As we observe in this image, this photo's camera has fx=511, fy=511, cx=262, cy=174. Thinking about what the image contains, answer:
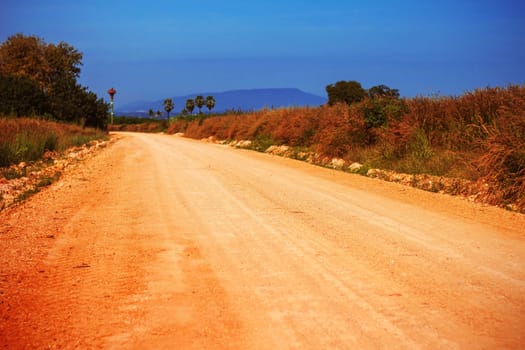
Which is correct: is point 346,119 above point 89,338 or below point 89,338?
above

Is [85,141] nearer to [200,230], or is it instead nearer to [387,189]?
[387,189]

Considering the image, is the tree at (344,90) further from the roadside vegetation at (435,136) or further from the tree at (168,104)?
the tree at (168,104)

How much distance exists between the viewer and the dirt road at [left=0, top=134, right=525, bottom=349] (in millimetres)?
3734

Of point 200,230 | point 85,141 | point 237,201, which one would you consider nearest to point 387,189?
point 237,201

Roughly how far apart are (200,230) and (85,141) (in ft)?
81.3

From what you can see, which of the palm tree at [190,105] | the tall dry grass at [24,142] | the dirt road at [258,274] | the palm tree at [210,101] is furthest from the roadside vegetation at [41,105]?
the palm tree at [190,105]

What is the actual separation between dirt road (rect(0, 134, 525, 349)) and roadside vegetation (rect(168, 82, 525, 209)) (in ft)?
4.88

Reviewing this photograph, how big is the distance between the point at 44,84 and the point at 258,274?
57.1 metres

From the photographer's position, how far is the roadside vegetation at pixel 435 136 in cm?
1043

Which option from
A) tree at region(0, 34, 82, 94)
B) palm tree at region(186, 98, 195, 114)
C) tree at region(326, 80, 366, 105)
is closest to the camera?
tree at region(0, 34, 82, 94)

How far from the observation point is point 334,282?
4820mm

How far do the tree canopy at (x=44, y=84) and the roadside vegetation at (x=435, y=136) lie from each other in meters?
18.8

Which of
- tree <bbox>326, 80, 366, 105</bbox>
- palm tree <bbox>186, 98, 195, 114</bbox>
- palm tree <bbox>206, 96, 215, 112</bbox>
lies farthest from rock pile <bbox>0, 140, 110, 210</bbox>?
palm tree <bbox>186, 98, 195, 114</bbox>

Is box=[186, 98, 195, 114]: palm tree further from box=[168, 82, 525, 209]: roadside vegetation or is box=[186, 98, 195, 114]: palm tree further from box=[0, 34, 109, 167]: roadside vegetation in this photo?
box=[168, 82, 525, 209]: roadside vegetation
